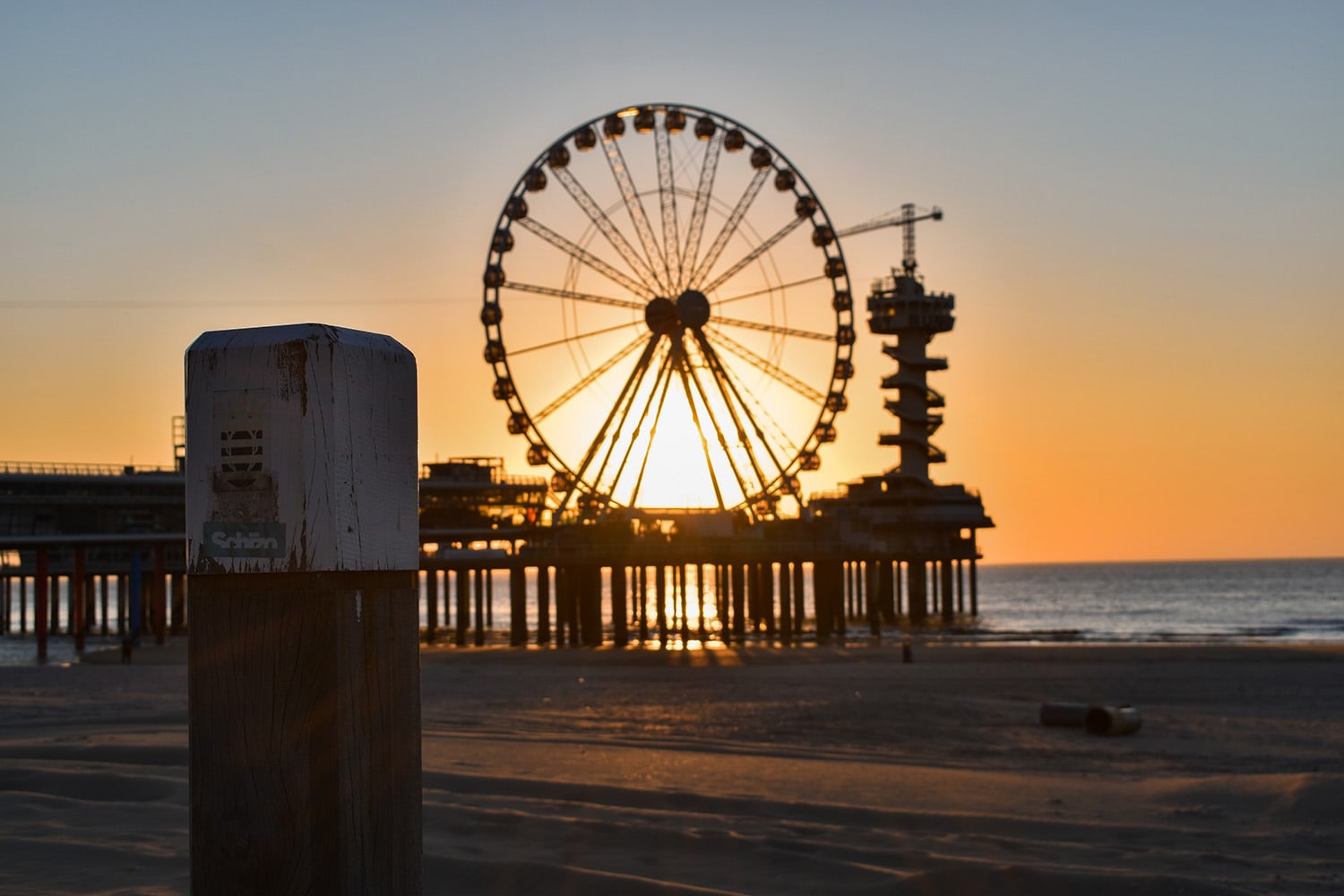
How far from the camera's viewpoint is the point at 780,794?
10.7 metres

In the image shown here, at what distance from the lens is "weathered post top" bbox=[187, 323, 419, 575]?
196 cm

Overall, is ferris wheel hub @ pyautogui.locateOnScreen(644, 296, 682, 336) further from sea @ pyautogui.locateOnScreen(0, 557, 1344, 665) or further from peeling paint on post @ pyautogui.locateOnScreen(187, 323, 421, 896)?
peeling paint on post @ pyautogui.locateOnScreen(187, 323, 421, 896)

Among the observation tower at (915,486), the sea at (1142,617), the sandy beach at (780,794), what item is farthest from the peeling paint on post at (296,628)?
the observation tower at (915,486)

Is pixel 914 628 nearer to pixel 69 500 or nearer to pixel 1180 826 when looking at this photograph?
pixel 69 500

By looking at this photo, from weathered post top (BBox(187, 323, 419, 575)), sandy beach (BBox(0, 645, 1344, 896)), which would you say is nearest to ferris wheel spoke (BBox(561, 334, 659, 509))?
sandy beach (BBox(0, 645, 1344, 896))

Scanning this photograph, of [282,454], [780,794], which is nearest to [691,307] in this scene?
[780,794]

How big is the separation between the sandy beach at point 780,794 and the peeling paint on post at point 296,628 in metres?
4.22

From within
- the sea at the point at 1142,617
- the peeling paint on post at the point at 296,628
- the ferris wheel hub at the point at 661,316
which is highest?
the ferris wheel hub at the point at 661,316

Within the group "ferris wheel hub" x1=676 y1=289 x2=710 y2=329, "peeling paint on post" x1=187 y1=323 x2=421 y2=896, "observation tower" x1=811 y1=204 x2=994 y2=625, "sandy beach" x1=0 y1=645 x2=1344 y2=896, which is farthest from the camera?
"observation tower" x1=811 y1=204 x2=994 y2=625

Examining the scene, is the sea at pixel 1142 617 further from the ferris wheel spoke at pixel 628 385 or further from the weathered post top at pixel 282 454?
the weathered post top at pixel 282 454

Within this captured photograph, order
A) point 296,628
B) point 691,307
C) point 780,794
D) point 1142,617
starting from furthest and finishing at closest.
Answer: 1. point 1142,617
2. point 691,307
3. point 780,794
4. point 296,628

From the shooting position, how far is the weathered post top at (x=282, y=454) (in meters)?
1.96

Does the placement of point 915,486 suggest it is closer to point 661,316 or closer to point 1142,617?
point 1142,617

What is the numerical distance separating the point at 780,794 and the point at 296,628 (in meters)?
9.24
